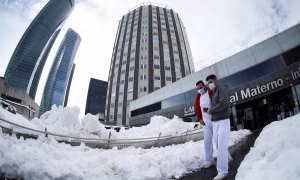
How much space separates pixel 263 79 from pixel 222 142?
779 inches

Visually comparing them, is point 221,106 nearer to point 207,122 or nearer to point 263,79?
point 207,122

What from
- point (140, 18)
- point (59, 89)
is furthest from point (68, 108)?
point (59, 89)

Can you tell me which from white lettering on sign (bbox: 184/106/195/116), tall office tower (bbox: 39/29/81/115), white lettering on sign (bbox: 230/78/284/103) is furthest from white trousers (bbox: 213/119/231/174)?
tall office tower (bbox: 39/29/81/115)

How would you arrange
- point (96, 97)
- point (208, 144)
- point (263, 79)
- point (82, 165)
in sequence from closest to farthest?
point (82, 165), point (208, 144), point (263, 79), point (96, 97)

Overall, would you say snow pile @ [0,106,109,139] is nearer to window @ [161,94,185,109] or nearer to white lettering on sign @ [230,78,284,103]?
white lettering on sign @ [230,78,284,103]

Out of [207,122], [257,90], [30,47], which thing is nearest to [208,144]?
[207,122]

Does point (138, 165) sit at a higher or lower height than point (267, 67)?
lower

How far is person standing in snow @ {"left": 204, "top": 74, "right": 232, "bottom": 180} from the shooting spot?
10.7 feet

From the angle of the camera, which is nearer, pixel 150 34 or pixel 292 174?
pixel 292 174

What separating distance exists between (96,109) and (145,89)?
86193mm

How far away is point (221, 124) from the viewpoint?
3512mm

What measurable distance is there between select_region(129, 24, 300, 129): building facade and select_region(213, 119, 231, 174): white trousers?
13753 mm

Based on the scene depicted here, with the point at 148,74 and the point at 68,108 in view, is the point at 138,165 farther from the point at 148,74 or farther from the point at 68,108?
the point at 148,74

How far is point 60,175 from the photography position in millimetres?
3051
